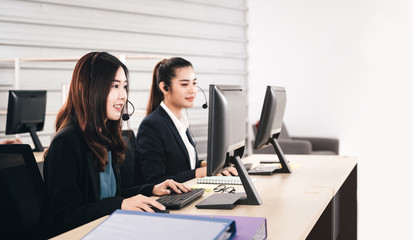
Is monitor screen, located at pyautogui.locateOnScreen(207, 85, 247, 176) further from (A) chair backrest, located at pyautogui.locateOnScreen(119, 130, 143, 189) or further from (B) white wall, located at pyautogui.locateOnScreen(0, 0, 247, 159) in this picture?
(B) white wall, located at pyautogui.locateOnScreen(0, 0, 247, 159)

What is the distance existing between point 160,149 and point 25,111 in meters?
1.90

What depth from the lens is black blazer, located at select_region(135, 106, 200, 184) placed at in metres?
2.42

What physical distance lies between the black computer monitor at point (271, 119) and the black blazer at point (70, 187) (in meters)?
0.89

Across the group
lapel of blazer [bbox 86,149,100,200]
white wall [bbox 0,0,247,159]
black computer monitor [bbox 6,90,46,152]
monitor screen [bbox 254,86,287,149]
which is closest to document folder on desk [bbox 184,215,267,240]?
lapel of blazer [bbox 86,149,100,200]

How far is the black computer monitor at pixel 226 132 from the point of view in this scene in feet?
5.30

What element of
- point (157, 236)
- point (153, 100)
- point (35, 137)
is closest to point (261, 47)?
point (35, 137)

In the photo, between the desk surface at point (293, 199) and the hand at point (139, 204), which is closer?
the desk surface at point (293, 199)

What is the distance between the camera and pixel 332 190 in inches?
78.5

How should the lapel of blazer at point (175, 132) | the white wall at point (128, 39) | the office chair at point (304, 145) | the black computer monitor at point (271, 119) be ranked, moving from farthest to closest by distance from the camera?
1. the office chair at point (304, 145)
2. the white wall at point (128, 39)
3. the lapel of blazer at point (175, 132)
4. the black computer monitor at point (271, 119)

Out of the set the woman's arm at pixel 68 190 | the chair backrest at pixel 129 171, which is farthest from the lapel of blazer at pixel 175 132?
the woman's arm at pixel 68 190

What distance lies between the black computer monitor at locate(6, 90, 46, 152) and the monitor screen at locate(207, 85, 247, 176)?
8.43 feet

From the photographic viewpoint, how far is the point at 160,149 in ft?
8.12

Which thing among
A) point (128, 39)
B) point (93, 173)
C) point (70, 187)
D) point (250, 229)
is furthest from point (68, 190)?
point (128, 39)

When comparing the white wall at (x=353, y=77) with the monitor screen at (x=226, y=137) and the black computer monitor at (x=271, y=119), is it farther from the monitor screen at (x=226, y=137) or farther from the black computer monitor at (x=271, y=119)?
the monitor screen at (x=226, y=137)
